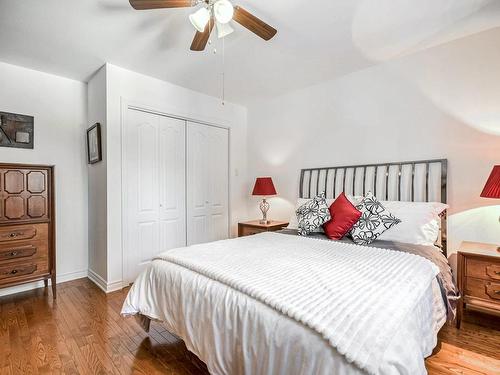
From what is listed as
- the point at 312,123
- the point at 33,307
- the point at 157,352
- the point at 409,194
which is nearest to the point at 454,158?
the point at 409,194

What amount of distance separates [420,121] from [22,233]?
4.15m

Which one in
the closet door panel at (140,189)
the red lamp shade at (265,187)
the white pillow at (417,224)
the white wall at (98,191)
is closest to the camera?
the white pillow at (417,224)

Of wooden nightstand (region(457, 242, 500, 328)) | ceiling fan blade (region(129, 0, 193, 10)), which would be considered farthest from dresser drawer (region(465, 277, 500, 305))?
ceiling fan blade (region(129, 0, 193, 10))

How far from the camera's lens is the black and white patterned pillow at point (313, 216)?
8.68 feet

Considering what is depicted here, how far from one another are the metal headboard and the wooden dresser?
300 centimetres

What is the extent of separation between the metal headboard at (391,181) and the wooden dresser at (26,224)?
300 centimetres

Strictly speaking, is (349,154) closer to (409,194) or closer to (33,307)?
(409,194)

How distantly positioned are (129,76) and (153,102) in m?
0.38

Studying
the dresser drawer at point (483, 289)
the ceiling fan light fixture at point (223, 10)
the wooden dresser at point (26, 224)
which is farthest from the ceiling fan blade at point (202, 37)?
the dresser drawer at point (483, 289)

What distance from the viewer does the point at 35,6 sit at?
2.03m

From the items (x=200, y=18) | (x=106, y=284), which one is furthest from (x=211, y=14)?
(x=106, y=284)

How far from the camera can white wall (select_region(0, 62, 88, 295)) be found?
2.97 m

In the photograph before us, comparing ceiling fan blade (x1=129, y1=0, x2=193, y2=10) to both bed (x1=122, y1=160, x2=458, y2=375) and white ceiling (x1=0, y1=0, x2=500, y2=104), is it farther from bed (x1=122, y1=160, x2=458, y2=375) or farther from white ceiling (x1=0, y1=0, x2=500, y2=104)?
bed (x1=122, y1=160, x2=458, y2=375)

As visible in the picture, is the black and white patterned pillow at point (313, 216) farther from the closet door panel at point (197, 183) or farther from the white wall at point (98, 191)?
the white wall at point (98, 191)
